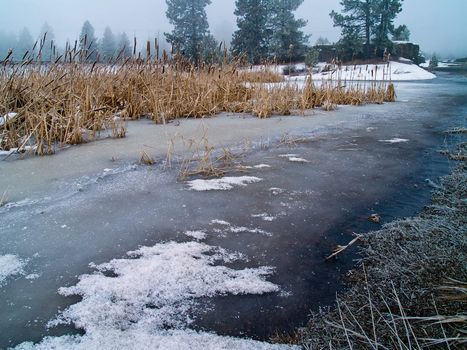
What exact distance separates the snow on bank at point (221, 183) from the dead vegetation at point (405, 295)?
73cm

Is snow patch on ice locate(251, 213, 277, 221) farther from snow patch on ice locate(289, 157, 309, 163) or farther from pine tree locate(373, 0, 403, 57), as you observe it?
pine tree locate(373, 0, 403, 57)

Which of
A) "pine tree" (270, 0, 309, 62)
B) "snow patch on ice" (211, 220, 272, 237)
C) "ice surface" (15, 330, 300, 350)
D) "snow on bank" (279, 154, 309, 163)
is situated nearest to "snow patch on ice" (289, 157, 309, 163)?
"snow on bank" (279, 154, 309, 163)

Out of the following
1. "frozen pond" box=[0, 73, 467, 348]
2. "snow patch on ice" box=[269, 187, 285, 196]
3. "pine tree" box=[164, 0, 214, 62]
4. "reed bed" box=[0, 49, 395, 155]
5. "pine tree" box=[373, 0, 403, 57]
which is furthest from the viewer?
"pine tree" box=[164, 0, 214, 62]

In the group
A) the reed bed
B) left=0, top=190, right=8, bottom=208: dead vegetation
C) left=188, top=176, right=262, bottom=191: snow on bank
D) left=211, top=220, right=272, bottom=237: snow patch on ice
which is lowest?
left=211, top=220, right=272, bottom=237: snow patch on ice

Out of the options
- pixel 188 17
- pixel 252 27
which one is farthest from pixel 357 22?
pixel 188 17

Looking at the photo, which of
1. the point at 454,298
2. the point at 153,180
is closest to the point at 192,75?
the point at 153,180

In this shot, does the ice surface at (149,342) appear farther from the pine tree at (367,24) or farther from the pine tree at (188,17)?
the pine tree at (188,17)

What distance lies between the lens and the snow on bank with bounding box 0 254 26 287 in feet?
3.12

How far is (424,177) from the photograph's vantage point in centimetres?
190

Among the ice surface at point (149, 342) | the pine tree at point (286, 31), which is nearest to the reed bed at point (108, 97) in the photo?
the ice surface at point (149, 342)

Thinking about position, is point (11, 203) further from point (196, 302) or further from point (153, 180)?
point (196, 302)

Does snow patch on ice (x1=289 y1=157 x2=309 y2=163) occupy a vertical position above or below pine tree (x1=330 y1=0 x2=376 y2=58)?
below

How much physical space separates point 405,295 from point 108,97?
3627mm

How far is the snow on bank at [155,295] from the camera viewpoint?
728 millimetres
